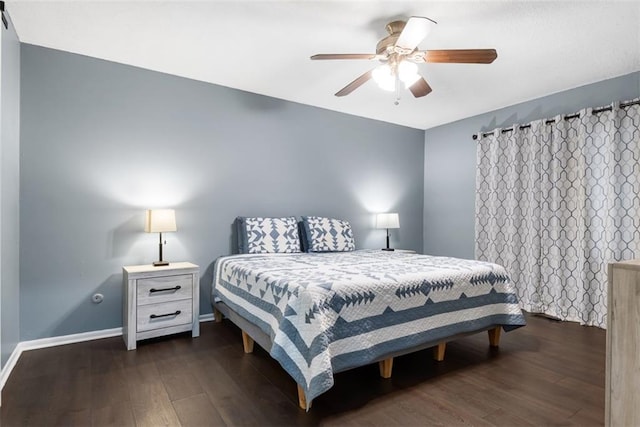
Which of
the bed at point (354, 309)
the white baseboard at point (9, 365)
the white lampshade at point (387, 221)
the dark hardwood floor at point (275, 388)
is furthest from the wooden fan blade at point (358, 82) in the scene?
the white baseboard at point (9, 365)

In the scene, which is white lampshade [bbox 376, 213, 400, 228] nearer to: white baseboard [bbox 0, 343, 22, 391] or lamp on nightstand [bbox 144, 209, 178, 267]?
lamp on nightstand [bbox 144, 209, 178, 267]

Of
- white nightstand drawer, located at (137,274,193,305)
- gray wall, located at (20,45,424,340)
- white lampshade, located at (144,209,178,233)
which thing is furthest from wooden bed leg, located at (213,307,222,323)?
white lampshade, located at (144,209,178,233)

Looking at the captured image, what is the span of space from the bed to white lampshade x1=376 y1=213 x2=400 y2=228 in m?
1.58

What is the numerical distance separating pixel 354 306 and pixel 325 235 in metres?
1.89

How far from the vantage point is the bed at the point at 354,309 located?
1.77 meters

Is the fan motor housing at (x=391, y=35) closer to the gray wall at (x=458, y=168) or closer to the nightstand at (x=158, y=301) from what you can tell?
the nightstand at (x=158, y=301)

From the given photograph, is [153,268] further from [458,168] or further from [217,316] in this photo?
[458,168]

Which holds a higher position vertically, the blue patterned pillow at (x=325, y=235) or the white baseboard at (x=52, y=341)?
the blue patterned pillow at (x=325, y=235)

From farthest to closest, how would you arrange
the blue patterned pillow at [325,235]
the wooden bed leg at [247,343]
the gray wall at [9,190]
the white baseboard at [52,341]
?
the blue patterned pillow at [325,235]
the wooden bed leg at [247,343]
the white baseboard at [52,341]
the gray wall at [9,190]

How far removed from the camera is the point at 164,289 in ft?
9.00

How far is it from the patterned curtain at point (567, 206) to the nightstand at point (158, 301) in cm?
353

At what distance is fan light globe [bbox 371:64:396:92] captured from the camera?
2414 mm

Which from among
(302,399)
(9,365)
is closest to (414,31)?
(302,399)

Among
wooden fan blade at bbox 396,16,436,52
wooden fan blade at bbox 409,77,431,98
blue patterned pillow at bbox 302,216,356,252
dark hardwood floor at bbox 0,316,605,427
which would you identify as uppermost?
wooden fan blade at bbox 396,16,436,52
